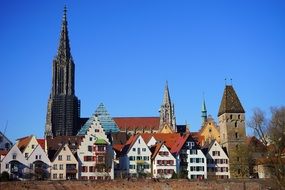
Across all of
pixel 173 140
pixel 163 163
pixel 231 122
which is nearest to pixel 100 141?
pixel 163 163

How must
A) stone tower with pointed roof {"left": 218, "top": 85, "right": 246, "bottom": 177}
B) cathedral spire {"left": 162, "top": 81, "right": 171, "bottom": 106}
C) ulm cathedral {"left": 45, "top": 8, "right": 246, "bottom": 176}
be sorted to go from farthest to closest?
cathedral spire {"left": 162, "top": 81, "right": 171, "bottom": 106}
ulm cathedral {"left": 45, "top": 8, "right": 246, "bottom": 176}
stone tower with pointed roof {"left": 218, "top": 85, "right": 246, "bottom": 177}

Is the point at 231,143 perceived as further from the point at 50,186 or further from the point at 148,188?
the point at 50,186

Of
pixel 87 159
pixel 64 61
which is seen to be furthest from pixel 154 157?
pixel 64 61

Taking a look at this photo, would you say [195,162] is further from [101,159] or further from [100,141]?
[100,141]

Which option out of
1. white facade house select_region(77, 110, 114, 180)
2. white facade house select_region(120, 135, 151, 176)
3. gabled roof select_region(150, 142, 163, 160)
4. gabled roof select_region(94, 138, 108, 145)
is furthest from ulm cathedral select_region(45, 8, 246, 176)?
gabled roof select_region(94, 138, 108, 145)

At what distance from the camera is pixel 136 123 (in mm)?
151000

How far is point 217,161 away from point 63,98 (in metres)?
65.7

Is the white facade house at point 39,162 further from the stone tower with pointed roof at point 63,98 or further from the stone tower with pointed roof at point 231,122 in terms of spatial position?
the stone tower with pointed roof at point 63,98

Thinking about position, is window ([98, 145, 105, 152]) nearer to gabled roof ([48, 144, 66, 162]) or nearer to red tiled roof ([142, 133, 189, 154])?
gabled roof ([48, 144, 66, 162])

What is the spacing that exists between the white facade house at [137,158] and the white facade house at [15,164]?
17.7m

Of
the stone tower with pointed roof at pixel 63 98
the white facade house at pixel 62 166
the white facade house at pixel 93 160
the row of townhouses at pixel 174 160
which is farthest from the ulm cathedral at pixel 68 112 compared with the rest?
the white facade house at pixel 62 166

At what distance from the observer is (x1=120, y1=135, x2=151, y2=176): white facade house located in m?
93.4

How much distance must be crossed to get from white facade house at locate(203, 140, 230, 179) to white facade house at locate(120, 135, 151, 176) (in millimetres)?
11134

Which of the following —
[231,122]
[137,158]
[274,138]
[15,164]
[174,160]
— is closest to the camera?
[274,138]
